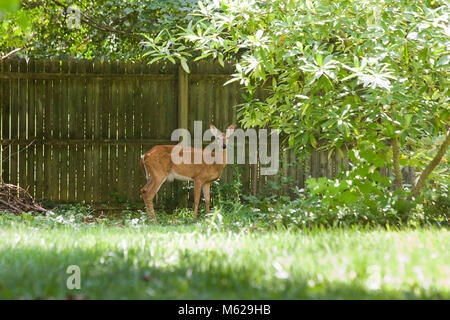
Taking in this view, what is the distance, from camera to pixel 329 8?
5.07 metres

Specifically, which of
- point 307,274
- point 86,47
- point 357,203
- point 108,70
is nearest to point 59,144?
point 108,70

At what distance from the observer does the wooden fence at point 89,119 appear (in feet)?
27.2

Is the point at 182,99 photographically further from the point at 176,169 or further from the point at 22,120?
the point at 22,120

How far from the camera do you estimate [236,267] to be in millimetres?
3055

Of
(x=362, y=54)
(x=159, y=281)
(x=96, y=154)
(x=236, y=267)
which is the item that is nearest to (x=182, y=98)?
(x=96, y=154)

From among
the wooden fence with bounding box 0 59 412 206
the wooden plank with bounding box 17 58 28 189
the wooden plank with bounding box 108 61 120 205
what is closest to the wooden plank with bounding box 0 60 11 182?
the wooden fence with bounding box 0 59 412 206

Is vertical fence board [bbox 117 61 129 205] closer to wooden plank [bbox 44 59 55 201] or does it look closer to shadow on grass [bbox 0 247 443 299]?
wooden plank [bbox 44 59 55 201]

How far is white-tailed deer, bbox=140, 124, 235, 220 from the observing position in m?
7.74

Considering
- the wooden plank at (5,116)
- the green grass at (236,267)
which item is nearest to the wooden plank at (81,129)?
the wooden plank at (5,116)

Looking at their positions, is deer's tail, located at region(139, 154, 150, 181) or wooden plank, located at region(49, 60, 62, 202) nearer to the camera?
deer's tail, located at region(139, 154, 150, 181)

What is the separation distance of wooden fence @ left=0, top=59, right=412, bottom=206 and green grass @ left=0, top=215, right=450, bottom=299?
13.4 feet

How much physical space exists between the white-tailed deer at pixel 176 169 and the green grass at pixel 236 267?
345cm
